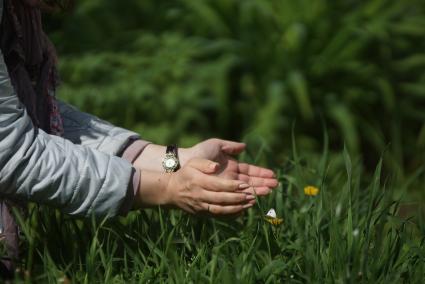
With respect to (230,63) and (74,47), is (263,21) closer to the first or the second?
(230,63)

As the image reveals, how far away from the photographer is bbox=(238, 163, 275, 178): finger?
8.23 feet

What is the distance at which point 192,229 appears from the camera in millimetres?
2549

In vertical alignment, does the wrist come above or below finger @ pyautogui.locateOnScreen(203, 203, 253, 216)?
above

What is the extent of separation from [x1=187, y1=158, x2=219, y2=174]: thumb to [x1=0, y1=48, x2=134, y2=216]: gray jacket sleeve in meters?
0.16

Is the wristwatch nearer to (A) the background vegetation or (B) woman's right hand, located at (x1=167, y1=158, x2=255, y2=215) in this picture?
(B) woman's right hand, located at (x1=167, y1=158, x2=255, y2=215)

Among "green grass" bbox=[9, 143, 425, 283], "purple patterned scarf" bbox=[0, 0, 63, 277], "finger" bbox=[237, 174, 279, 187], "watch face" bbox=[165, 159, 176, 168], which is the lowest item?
"green grass" bbox=[9, 143, 425, 283]

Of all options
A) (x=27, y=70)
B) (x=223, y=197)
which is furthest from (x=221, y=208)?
(x=27, y=70)

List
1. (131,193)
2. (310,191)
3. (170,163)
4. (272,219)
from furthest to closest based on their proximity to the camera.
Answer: (310,191) → (170,163) → (272,219) → (131,193)

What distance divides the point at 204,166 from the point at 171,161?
438 millimetres

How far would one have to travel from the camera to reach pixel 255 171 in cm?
252

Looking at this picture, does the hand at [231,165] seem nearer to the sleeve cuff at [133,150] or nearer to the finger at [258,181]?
the finger at [258,181]

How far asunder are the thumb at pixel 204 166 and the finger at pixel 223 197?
0.17 feet

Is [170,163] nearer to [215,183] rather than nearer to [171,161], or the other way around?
[171,161]

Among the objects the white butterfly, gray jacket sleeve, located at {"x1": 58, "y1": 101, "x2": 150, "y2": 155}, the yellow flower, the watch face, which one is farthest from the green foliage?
the white butterfly
